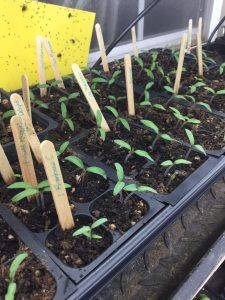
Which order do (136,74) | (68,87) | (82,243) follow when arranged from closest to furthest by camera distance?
1. (82,243)
2. (68,87)
3. (136,74)

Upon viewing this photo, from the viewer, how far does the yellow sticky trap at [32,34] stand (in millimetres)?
1098

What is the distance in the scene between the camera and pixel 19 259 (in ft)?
1.87

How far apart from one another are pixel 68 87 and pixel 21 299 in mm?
→ 855

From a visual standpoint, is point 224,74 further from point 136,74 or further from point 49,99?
point 49,99

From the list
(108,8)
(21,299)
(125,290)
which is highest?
(108,8)

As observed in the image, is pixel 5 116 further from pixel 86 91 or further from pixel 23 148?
pixel 23 148

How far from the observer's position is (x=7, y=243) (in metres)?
0.66

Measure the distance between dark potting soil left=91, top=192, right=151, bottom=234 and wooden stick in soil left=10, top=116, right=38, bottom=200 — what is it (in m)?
0.16

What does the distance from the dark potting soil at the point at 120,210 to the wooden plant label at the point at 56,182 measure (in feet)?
0.28

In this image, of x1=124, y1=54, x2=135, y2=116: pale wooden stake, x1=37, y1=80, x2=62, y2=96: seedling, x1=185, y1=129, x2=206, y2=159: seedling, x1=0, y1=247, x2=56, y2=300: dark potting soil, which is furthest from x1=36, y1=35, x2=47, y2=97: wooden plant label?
x1=0, y1=247, x2=56, y2=300: dark potting soil

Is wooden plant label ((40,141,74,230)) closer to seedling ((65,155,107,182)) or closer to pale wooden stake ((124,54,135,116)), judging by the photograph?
seedling ((65,155,107,182))

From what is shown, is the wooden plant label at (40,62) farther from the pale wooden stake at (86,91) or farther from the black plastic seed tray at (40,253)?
the black plastic seed tray at (40,253)

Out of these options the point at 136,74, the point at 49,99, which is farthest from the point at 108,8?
the point at 49,99

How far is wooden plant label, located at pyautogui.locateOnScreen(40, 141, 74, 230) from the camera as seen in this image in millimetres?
539
